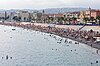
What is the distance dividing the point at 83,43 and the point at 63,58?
17.2 meters

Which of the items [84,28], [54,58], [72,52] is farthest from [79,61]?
[84,28]

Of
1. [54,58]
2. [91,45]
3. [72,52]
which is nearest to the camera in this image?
[54,58]

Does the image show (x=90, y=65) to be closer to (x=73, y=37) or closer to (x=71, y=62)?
(x=71, y=62)

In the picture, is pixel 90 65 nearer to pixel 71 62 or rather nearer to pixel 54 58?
pixel 71 62

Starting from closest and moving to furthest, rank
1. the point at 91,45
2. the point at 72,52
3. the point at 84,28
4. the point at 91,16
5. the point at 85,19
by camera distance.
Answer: the point at 72,52 → the point at 91,45 → the point at 84,28 → the point at 85,19 → the point at 91,16

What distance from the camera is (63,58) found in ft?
145

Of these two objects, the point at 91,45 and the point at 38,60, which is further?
the point at 91,45

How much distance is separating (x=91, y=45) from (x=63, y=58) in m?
12.2

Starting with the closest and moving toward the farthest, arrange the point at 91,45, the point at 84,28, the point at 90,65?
the point at 90,65, the point at 91,45, the point at 84,28

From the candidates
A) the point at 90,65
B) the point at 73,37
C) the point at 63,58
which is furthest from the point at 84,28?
the point at 90,65

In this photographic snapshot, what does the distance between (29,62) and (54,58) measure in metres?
4.58

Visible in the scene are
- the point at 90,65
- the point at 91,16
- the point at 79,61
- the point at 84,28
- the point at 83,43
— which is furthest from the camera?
the point at 91,16

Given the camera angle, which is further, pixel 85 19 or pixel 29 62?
pixel 85 19

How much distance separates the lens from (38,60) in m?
42.7
